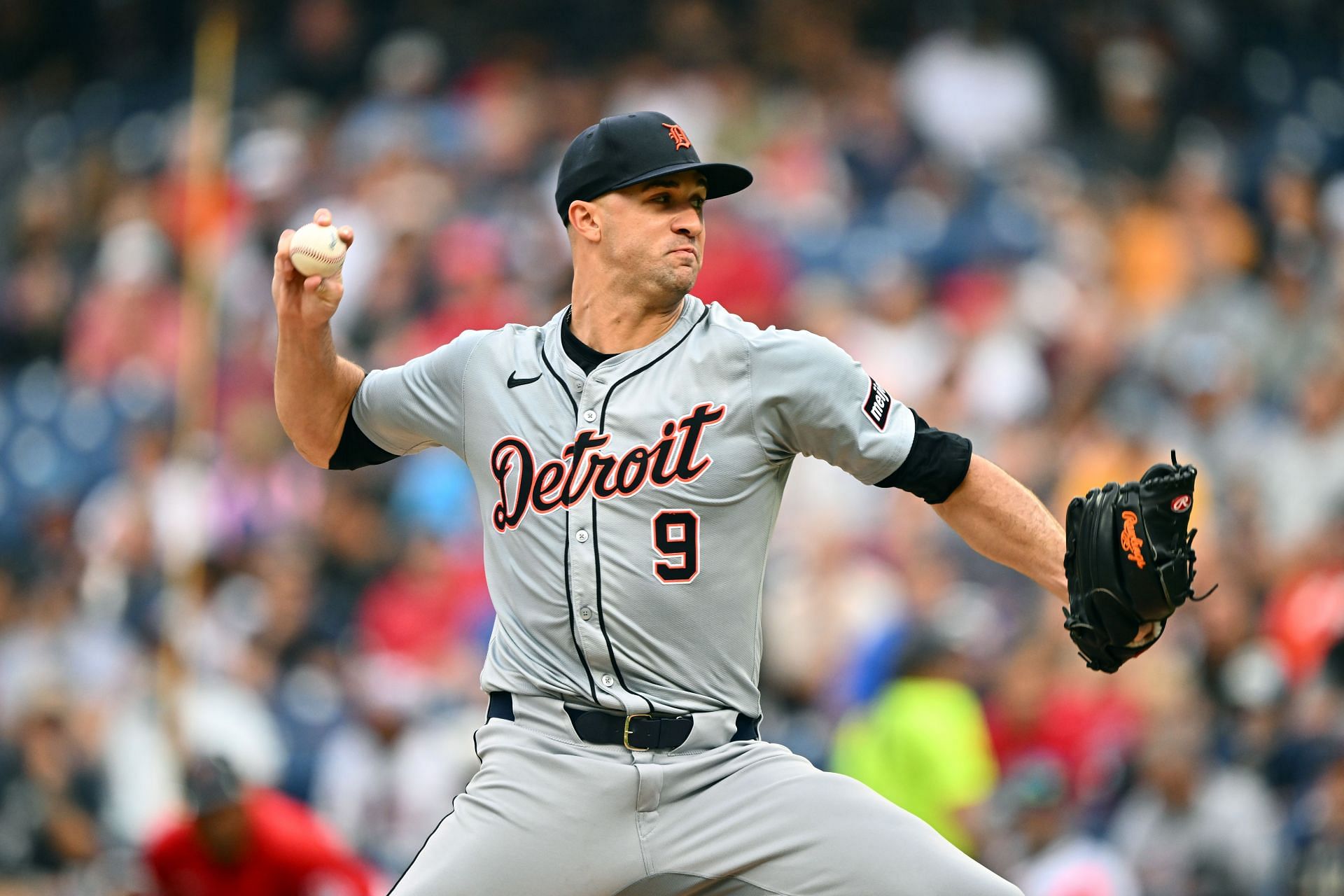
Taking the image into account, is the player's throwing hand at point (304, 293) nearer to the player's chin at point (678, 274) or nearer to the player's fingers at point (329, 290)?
the player's fingers at point (329, 290)

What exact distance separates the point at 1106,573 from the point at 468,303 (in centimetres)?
753

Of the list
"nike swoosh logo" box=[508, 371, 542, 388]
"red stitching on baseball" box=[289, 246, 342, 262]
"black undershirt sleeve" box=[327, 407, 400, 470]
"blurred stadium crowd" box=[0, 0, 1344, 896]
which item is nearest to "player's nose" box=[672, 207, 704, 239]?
"nike swoosh logo" box=[508, 371, 542, 388]

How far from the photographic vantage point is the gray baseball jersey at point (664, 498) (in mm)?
3617

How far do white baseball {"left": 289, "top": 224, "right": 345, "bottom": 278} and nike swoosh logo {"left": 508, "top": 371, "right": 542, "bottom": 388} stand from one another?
0.42 meters

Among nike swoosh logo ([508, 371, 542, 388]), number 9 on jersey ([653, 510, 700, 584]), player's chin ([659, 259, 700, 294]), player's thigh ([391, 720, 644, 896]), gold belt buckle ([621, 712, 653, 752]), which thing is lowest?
player's thigh ([391, 720, 644, 896])

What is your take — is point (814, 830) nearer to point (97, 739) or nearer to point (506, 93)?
→ point (97, 739)

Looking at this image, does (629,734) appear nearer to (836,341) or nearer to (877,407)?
(877,407)

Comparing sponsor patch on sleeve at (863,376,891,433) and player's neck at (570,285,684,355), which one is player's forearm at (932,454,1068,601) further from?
player's neck at (570,285,684,355)

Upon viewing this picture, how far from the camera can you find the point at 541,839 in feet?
11.6

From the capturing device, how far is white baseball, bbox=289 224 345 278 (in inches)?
150

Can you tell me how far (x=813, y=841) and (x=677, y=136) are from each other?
1.44 metres

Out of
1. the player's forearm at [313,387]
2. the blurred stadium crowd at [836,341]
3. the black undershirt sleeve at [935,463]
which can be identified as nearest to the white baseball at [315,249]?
the player's forearm at [313,387]

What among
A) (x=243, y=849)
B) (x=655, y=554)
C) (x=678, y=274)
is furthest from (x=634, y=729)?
(x=243, y=849)

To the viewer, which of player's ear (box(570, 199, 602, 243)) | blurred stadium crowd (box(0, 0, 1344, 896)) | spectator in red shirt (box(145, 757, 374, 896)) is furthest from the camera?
blurred stadium crowd (box(0, 0, 1344, 896))
